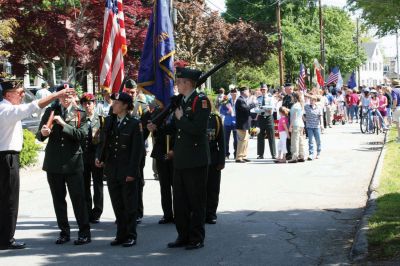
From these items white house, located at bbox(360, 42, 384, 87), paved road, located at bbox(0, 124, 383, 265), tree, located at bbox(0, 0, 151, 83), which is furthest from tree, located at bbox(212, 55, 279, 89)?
white house, located at bbox(360, 42, 384, 87)

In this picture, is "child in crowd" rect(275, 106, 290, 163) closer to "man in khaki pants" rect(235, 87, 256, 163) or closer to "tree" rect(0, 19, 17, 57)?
"man in khaki pants" rect(235, 87, 256, 163)

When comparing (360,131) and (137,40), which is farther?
(360,131)

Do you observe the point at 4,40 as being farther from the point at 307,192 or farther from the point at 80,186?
the point at 80,186

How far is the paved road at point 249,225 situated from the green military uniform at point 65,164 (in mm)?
409

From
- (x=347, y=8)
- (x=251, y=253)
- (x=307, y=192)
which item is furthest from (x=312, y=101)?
(x=251, y=253)

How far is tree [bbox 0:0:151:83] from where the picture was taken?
21281mm

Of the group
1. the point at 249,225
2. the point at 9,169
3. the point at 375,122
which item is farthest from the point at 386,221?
the point at 375,122

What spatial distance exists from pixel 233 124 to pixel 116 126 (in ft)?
34.5

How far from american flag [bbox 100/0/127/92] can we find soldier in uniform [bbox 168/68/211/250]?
3.47m

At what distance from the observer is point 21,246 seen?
7949 millimetres

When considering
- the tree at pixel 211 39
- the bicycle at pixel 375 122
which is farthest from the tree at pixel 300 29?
the bicycle at pixel 375 122

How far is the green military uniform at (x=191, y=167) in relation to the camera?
7.52 m

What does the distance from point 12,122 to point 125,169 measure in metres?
1.44

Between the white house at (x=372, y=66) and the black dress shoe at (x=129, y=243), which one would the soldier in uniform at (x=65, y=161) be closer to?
the black dress shoe at (x=129, y=243)
